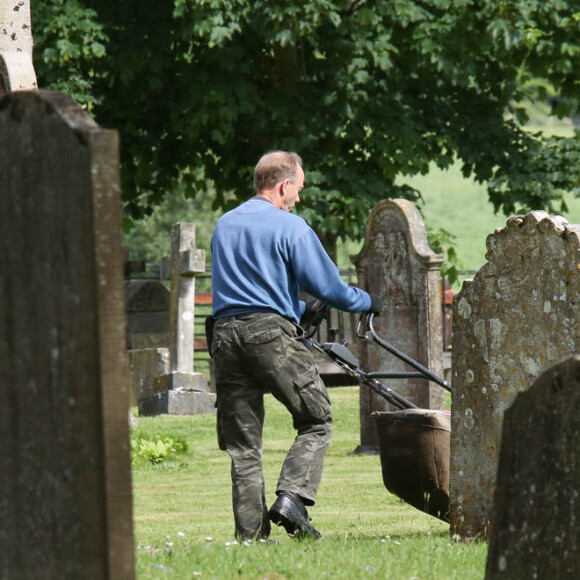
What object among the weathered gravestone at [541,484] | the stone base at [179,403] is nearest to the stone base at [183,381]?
the stone base at [179,403]

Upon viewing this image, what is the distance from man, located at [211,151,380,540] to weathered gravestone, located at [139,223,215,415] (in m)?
9.51

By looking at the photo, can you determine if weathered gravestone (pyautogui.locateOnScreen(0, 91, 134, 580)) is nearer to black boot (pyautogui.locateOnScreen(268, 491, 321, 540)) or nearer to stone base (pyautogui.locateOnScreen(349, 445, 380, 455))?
black boot (pyautogui.locateOnScreen(268, 491, 321, 540))

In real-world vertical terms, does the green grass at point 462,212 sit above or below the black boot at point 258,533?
above

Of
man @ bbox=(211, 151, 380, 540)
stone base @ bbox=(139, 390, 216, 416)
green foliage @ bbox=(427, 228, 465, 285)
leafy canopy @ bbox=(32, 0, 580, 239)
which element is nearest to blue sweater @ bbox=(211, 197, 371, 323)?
man @ bbox=(211, 151, 380, 540)

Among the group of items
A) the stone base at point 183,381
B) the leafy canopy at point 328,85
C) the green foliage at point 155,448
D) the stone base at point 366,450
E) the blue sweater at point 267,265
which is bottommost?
the stone base at point 366,450

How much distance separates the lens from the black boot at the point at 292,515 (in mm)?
6477

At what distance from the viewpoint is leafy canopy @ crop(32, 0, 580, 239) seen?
1750cm

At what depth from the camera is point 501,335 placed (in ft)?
21.8

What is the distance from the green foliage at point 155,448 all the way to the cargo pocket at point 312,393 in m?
5.03

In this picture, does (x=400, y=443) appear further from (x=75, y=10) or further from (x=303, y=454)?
(x=75, y=10)

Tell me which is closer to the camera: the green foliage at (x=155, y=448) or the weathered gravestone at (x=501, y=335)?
the weathered gravestone at (x=501, y=335)

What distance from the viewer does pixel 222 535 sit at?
7.34m

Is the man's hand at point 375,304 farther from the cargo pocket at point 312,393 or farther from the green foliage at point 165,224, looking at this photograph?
the green foliage at point 165,224

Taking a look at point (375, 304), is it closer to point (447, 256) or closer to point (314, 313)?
Answer: point (314, 313)
